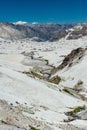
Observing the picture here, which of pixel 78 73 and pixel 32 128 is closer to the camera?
pixel 32 128

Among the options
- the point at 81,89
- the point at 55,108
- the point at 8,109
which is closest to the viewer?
the point at 8,109

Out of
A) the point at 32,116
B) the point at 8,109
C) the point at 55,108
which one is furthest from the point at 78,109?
the point at 8,109

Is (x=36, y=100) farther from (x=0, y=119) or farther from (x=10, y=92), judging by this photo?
(x=0, y=119)

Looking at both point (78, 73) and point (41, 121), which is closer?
point (41, 121)

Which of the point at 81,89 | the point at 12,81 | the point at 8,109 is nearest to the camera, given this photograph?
the point at 8,109

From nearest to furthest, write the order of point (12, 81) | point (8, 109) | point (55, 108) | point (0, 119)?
point (0, 119), point (8, 109), point (55, 108), point (12, 81)

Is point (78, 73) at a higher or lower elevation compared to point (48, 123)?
higher

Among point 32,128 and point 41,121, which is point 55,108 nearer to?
point 41,121

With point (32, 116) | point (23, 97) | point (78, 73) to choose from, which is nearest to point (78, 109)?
point (23, 97)

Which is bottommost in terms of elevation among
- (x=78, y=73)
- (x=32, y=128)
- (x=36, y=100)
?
(x=32, y=128)
